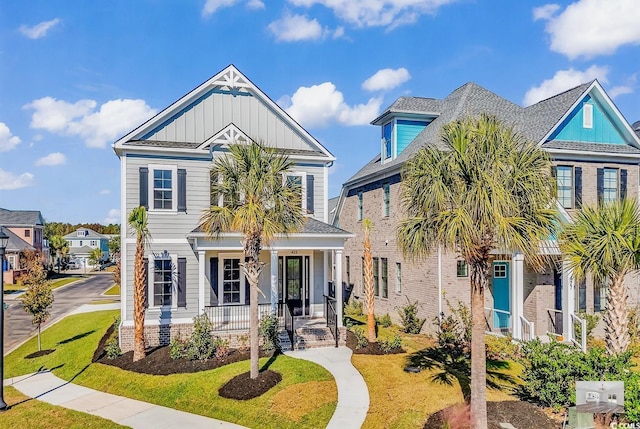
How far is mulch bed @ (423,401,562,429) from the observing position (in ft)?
29.2

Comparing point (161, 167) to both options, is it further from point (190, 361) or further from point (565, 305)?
point (565, 305)

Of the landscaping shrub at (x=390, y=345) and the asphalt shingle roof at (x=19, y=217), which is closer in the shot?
the landscaping shrub at (x=390, y=345)

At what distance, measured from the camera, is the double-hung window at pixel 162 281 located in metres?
16.5

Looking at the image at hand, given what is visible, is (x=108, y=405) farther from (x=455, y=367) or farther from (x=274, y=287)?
(x=455, y=367)

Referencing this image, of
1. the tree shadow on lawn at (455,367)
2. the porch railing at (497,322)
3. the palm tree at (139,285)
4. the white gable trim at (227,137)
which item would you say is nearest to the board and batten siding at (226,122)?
the white gable trim at (227,137)

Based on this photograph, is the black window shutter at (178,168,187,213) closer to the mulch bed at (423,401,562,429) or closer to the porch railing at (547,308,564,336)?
the mulch bed at (423,401,562,429)

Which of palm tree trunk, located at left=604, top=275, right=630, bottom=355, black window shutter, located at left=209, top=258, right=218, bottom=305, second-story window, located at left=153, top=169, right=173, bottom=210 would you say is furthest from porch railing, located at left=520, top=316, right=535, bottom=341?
second-story window, located at left=153, top=169, right=173, bottom=210

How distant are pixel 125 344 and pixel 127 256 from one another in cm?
296

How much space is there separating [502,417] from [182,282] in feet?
37.7

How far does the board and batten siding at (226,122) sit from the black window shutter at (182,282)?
450 cm

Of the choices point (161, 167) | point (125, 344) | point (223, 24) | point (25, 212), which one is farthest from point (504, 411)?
point (25, 212)

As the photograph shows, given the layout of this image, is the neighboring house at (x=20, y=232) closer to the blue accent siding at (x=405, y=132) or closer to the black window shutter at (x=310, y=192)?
the black window shutter at (x=310, y=192)

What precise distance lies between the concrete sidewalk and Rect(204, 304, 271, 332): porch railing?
177 inches

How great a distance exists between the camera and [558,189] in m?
17.3
